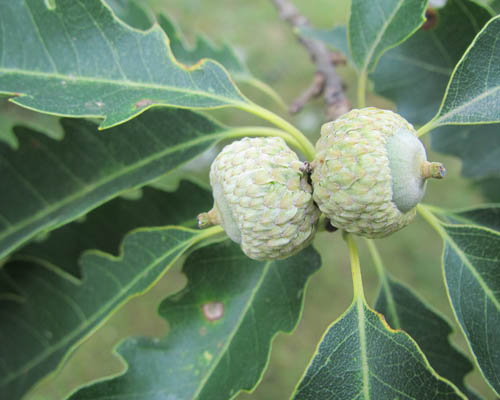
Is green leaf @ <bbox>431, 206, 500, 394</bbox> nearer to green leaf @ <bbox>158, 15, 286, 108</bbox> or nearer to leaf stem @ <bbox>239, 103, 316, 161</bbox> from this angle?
leaf stem @ <bbox>239, 103, 316, 161</bbox>

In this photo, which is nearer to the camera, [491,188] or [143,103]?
[143,103]

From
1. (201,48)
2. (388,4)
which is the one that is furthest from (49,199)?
(388,4)

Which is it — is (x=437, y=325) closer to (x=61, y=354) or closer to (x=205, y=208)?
(x=205, y=208)

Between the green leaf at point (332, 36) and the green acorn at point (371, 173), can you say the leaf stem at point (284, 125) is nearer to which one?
the green acorn at point (371, 173)

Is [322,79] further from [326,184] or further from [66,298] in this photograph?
[66,298]

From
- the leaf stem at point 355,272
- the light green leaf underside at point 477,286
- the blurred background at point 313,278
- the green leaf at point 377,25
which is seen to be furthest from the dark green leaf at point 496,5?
the blurred background at point 313,278

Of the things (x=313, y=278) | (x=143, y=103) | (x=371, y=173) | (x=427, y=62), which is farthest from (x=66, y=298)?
(x=313, y=278)
